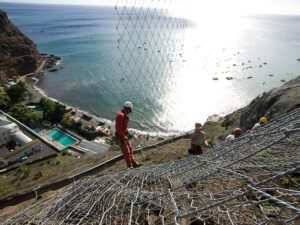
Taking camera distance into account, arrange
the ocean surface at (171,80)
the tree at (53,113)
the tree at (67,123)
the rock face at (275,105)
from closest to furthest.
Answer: the rock face at (275,105)
the tree at (67,123)
the tree at (53,113)
the ocean surface at (171,80)

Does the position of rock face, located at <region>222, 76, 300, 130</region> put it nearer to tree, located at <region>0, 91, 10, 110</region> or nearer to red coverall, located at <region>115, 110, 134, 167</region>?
red coverall, located at <region>115, 110, 134, 167</region>

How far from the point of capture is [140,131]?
40500mm

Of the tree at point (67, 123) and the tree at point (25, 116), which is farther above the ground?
the tree at point (25, 116)

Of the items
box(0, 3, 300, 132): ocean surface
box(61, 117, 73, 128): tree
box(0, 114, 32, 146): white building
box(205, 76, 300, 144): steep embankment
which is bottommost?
box(0, 3, 300, 132): ocean surface

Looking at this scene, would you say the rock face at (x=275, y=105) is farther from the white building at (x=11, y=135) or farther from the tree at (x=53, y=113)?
the tree at (x=53, y=113)

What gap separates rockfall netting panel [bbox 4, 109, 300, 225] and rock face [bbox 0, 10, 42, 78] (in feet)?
188

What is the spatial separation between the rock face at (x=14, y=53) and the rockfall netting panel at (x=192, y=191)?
5744cm

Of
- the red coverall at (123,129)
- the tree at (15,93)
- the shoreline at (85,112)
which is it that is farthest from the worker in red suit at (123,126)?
the tree at (15,93)

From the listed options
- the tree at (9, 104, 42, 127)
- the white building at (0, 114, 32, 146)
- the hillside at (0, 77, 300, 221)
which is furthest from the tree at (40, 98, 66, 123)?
the hillside at (0, 77, 300, 221)

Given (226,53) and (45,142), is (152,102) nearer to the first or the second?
(45,142)

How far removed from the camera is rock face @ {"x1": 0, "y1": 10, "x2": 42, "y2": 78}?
6097 cm

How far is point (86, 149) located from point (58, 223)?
89.2 feet

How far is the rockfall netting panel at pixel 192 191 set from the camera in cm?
491

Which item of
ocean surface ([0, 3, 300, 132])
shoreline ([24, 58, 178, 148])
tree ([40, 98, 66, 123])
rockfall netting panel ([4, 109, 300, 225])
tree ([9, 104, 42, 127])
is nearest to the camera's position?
rockfall netting panel ([4, 109, 300, 225])
